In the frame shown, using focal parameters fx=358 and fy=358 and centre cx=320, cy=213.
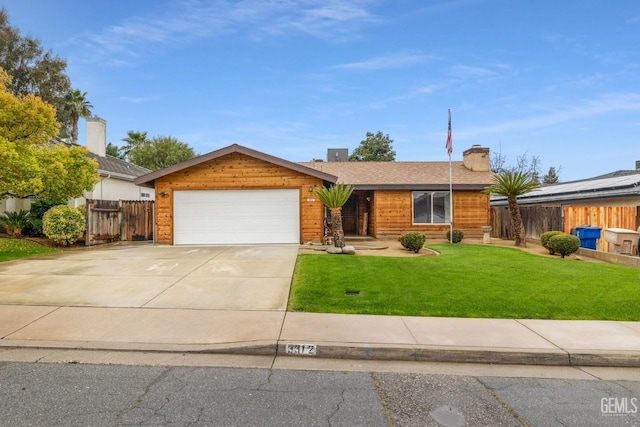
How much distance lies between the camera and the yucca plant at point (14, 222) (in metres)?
14.7

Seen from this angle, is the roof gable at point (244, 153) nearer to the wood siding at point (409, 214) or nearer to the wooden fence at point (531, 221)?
the wood siding at point (409, 214)

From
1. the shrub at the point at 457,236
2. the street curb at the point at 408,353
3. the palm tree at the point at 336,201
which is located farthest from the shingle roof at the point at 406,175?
the street curb at the point at 408,353

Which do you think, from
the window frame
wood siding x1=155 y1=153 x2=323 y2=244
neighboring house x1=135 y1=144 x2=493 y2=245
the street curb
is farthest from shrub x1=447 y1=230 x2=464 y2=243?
the street curb

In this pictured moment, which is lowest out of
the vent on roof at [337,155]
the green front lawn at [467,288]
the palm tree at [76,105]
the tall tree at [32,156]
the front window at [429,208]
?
the green front lawn at [467,288]

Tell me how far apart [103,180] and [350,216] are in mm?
13236

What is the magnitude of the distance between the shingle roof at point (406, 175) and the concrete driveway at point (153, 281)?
7406 mm

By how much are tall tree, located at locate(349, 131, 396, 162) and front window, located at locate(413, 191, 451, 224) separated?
85.4ft

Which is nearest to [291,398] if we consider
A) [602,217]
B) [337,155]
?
[602,217]

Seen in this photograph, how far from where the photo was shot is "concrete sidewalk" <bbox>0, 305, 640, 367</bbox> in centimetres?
430

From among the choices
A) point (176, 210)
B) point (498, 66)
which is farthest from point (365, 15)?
point (176, 210)

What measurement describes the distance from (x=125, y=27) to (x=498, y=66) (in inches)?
665

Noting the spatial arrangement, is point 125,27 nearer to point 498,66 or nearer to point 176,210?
point 176,210

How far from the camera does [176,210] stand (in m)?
14.9

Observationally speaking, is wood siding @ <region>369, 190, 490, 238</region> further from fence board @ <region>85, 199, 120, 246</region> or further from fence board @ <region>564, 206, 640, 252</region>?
fence board @ <region>85, 199, 120, 246</region>
